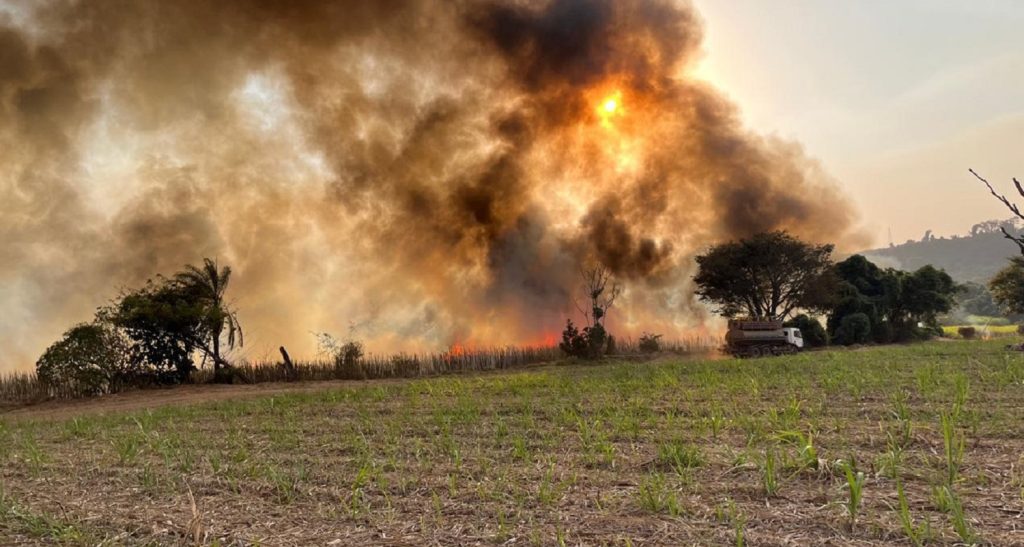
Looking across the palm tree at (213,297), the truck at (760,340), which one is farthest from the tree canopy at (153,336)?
the truck at (760,340)

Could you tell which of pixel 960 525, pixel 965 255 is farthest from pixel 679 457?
pixel 965 255

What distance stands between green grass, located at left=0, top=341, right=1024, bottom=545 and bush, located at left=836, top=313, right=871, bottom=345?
3182 cm

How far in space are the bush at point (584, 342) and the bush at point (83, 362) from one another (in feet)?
73.8

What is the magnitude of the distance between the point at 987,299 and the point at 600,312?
92.3 metres

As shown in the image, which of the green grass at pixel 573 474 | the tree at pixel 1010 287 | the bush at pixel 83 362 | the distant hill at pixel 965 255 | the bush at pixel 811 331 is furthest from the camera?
Answer: the distant hill at pixel 965 255

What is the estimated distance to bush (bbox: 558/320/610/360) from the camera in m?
33.6

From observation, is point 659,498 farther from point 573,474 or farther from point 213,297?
point 213,297

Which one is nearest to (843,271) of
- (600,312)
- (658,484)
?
(600,312)

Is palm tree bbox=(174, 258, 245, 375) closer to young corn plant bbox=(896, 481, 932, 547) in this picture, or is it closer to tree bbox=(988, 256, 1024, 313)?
young corn plant bbox=(896, 481, 932, 547)

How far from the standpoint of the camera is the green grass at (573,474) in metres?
4.23

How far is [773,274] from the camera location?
40.3 meters

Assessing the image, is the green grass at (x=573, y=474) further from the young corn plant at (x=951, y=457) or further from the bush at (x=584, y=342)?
the bush at (x=584, y=342)

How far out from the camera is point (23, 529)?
5.15 m

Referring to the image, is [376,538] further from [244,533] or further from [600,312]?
[600,312]
